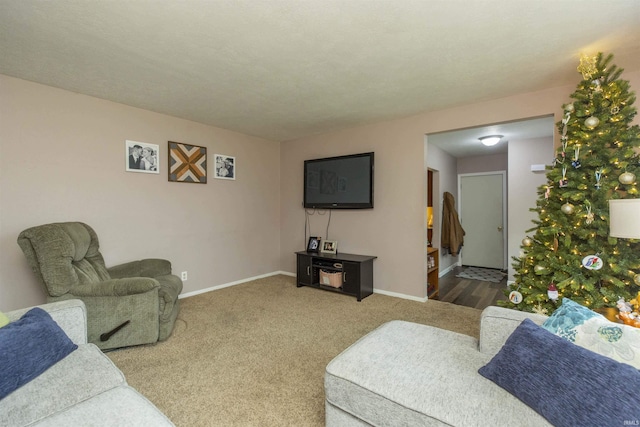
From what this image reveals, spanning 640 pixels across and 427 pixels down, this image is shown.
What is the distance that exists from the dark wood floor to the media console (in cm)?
102

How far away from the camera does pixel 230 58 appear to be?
7.48 ft

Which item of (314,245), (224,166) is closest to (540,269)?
(314,245)

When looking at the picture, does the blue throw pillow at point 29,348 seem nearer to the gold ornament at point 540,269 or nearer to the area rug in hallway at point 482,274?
the gold ornament at point 540,269

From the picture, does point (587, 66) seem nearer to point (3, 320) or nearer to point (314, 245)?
point (314, 245)

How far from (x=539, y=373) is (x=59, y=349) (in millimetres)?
2090

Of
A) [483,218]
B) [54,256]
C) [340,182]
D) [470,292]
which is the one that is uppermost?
[340,182]

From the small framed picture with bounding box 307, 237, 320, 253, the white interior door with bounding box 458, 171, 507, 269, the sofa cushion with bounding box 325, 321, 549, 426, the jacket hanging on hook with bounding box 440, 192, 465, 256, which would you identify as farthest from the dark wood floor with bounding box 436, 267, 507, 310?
the sofa cushion with bounding box 325, 321, 549, 426

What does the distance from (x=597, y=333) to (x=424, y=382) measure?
707mm

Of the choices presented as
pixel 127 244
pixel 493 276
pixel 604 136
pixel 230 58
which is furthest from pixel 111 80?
pixel 493 276

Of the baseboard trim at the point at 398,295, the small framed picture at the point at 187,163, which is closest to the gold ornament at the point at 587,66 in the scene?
the baseboard trim at the point at 398,295

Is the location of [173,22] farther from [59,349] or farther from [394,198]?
[394,198]

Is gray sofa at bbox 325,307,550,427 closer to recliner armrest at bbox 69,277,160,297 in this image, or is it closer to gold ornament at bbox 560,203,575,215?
gold ornament at bbox 560,203,575,215

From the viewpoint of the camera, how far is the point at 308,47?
6.98ft

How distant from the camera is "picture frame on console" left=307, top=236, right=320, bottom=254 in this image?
4504 millimetres
